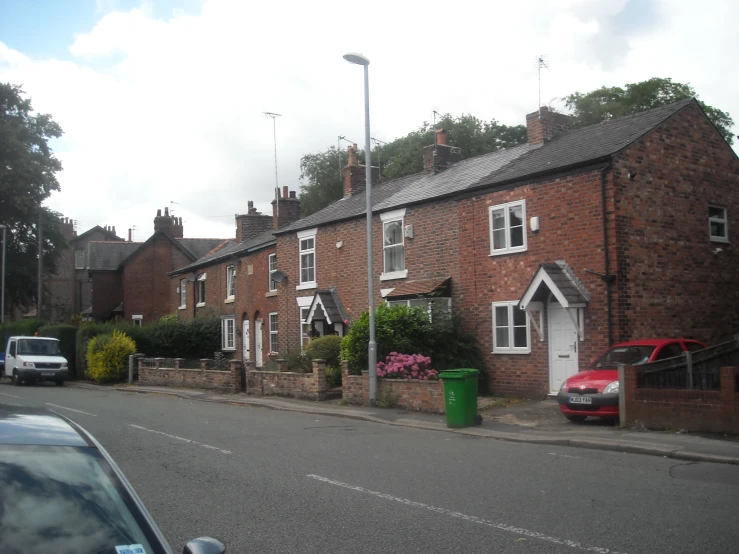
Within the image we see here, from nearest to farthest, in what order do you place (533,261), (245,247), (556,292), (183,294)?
(556,292), (533,261), (245,247), (183,294)

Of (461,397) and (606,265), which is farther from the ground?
(606,265)

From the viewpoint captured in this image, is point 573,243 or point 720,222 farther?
point 720,222

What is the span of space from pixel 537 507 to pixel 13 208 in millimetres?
43334

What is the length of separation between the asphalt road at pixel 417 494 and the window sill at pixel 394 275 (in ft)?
31.9

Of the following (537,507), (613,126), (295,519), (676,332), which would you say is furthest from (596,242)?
(295,519)

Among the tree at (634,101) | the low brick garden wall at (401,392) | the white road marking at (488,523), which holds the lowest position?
the white road marking at (488,523)

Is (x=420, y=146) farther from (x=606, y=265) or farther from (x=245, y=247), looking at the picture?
(x=606, y=265)

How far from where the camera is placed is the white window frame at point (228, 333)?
34.9m

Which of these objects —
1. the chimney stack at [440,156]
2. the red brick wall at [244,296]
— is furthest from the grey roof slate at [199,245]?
the chimney stack at [440,156]

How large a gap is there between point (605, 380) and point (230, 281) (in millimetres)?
24383

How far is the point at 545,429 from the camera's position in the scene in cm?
1391

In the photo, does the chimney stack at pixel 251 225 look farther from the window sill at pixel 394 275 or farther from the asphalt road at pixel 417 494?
the asphalt road at pixel 417 494

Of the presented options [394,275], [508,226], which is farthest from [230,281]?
[508,226]

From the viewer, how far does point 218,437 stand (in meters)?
12.8
